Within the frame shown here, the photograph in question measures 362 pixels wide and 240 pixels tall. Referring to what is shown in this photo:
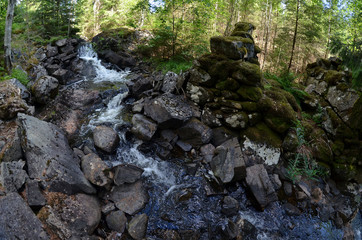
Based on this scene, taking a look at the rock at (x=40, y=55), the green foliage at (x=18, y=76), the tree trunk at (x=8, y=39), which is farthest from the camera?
the rock at (x=40, y=55)

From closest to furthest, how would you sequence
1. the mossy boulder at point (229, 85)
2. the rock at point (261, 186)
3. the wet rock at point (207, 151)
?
the rock at point (261, 186) < the wet rock at point (207, 151) < the mossy boulder at point (229, 85)

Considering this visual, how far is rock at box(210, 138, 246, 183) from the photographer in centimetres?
577

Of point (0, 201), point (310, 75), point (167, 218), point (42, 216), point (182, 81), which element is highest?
point (310, 75)

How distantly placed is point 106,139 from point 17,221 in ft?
10.5

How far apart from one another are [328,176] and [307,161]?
3.15ft

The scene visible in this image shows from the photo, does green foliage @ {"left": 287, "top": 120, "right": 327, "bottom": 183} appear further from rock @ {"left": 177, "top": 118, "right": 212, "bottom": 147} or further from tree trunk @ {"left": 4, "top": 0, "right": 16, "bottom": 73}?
tree trunk @ {"left": 4, "top": 0, "right": 16, "bottom": 73}

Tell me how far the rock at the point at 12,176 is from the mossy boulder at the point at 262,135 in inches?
248

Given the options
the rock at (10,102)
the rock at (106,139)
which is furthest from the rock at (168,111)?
the rock at (10,102)

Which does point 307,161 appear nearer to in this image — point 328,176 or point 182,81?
point 328,176

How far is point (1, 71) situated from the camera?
9961 mm

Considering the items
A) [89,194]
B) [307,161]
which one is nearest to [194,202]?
[89,194]

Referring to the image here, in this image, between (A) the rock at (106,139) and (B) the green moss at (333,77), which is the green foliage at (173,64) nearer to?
(A) the rock at (106,139)

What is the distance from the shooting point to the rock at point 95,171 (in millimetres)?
5078

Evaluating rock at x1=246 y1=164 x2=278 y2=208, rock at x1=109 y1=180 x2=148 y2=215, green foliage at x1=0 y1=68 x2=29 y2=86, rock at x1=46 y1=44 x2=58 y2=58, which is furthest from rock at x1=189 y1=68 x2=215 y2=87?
rock at x1=46 y1=44 x2=58 y2=58
